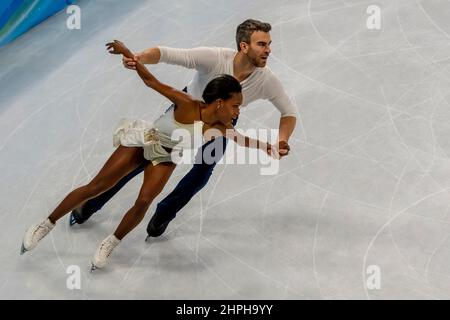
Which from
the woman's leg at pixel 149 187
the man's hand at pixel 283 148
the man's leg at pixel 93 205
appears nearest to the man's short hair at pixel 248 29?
the man's hand at pixel 283 148

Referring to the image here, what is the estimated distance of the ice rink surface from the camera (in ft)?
16.7

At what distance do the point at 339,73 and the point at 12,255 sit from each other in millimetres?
3137

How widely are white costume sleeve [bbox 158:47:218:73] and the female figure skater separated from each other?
0.68ft

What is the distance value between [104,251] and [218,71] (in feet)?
4.50

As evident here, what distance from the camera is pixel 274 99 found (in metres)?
5.04

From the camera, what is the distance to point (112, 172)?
195 inches

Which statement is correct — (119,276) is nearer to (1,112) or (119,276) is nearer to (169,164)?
(169,164)

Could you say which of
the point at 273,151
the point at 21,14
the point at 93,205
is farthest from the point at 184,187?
the point at 21,14

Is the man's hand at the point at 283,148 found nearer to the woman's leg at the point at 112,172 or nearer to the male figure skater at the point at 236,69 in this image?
the male figure skater at the point at 236,69

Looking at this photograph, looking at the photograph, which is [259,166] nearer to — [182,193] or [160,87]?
[182,193]

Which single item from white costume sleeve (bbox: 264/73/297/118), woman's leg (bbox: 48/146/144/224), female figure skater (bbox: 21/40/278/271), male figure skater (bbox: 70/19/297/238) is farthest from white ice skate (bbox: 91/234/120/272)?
white costume sleeve (bbox: 264/73/297/118)

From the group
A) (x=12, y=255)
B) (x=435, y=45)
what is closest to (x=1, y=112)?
(x=12, y=255)
